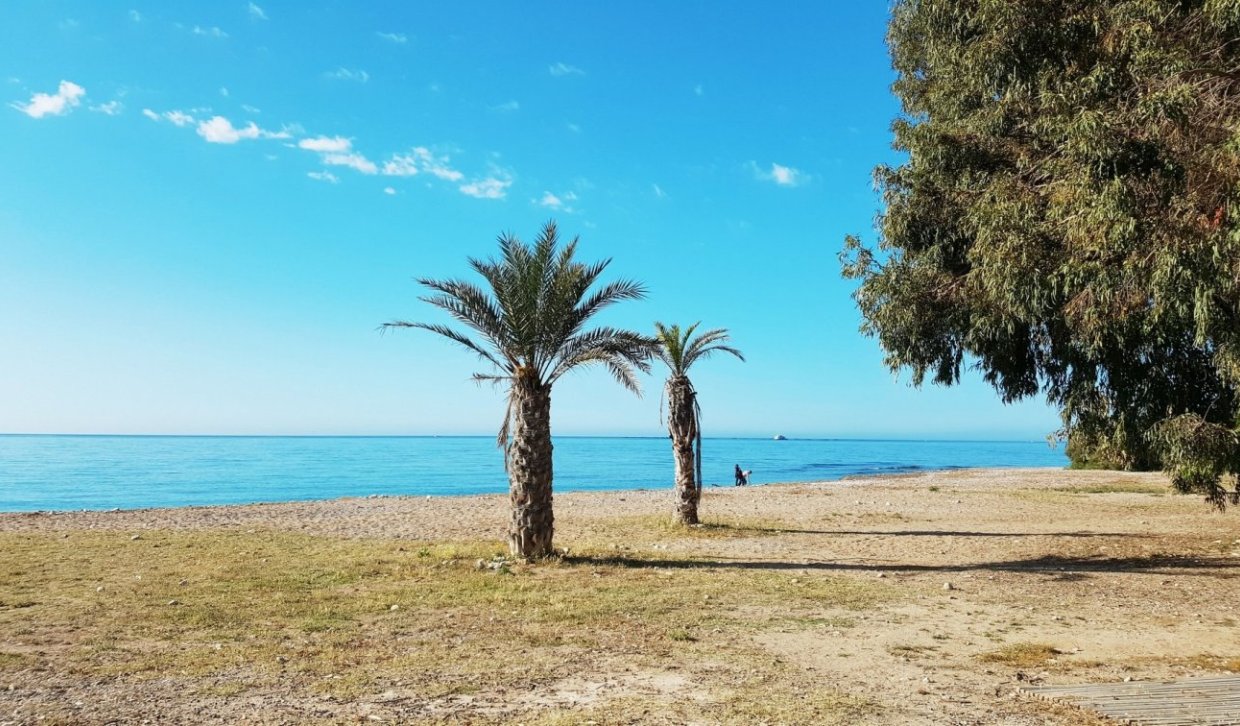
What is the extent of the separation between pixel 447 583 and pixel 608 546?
5125 millimetres

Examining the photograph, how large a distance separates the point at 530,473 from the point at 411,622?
4952 millimetres

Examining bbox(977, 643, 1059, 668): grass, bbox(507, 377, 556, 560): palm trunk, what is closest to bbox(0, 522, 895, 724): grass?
bbox(507, 377, 556, 560): palm trunk

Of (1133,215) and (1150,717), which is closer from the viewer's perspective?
(1150,717)

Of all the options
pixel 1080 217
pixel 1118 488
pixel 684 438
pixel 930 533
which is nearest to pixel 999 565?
pixel 930 533

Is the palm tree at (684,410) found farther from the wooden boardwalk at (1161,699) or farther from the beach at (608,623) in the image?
the wooden boardwalk at (1161,699)

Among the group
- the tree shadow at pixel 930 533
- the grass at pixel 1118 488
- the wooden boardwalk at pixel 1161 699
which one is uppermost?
the wooden boardwalk at pixel 1161 699

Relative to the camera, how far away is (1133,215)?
9.82 metres

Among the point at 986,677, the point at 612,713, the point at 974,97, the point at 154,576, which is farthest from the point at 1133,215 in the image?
the point at 154,576

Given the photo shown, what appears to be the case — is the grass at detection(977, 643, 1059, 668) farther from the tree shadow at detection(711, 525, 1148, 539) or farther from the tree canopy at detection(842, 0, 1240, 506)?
the tree shadow at detection(711, 525, 1148, 539)

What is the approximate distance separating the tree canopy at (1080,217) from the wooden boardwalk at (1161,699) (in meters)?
4.91

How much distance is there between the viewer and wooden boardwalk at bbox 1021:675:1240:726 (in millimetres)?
5586

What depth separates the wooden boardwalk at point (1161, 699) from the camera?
5586mm

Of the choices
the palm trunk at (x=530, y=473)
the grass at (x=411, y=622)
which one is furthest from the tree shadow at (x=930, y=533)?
→ the palm trunk at (x=530, y=473)

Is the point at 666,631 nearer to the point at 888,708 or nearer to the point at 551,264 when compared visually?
the point at 888,708
